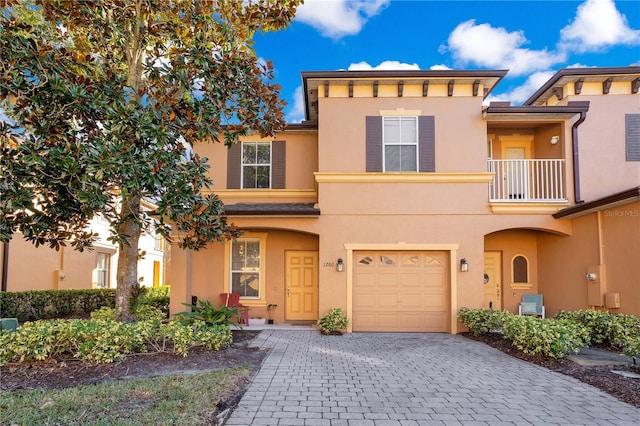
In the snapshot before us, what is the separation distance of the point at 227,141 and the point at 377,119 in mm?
4465

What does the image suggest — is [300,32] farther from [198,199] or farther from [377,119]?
[198,199]

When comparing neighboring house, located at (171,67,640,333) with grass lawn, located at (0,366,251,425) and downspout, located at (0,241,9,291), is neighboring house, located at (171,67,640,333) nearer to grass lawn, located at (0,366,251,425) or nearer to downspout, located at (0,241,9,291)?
grass lawn, located at (0,366,251,425)

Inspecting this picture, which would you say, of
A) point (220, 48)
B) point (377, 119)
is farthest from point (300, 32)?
point (220, 48)

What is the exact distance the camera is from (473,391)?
562 cm

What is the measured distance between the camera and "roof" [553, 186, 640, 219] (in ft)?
25.9

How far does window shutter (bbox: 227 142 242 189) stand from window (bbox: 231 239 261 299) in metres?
1.74

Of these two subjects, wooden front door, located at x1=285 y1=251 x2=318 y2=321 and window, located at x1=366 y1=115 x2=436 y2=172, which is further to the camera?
wooden front door, located at x1=285 y1=251 x2=318 y2=321

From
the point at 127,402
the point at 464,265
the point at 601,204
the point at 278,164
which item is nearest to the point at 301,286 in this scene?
the point at 278,164

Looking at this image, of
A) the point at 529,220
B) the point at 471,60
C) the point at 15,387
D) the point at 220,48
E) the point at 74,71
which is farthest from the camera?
the point at 471,60

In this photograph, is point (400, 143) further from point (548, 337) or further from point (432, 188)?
point (548, 337)

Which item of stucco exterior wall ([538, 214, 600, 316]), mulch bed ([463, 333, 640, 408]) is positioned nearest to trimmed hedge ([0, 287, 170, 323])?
mulch bed ([463, 333, 640, 408])

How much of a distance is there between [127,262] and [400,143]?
7.28m

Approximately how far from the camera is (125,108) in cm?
696

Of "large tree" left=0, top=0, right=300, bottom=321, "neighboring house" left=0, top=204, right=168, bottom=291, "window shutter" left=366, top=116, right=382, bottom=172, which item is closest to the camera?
"large tree" left=0, top=0, right=300, bottom=321
